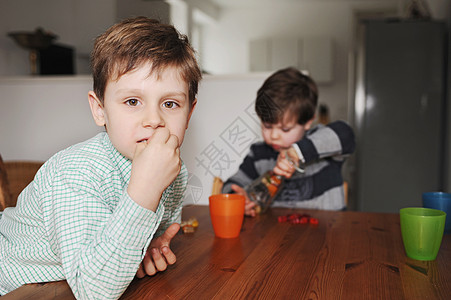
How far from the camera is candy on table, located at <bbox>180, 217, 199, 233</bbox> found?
901 millimetres

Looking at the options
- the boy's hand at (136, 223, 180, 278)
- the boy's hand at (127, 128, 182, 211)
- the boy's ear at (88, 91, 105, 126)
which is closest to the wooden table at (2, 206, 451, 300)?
the boy's hand at (136, 223, 180, 278)

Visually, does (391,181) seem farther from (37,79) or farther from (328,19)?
(328,19)

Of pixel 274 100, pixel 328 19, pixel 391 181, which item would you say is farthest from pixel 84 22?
pixel 328 19

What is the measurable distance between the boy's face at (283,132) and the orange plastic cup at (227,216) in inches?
17.8

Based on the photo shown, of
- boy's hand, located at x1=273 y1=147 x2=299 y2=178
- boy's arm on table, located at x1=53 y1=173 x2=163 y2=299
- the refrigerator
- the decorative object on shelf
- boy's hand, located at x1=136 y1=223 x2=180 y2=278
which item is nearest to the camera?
boy's arm on table, located at x1=53 y1=173 x2=163 y2=299

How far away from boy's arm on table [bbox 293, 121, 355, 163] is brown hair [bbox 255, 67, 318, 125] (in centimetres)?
8

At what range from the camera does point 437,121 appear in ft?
9.80

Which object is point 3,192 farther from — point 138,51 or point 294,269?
point 294,269

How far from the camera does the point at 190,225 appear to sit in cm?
94

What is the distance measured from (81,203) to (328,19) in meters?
5.37

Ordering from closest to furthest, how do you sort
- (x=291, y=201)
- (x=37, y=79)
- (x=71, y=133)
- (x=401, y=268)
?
(x=401, y=268) → (x=291, y=201) → (x=71, y=133) → (x=37, y=79)

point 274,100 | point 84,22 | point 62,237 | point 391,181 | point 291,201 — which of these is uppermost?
point 84,22

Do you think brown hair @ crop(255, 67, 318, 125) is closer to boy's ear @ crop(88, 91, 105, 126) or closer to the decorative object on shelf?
boy's ear @ crop(88, 91, 105, 126)

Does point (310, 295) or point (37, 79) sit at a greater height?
point (37, 79)
